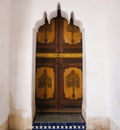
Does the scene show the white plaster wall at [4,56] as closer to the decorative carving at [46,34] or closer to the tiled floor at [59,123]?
the tiled floor at [59,123]

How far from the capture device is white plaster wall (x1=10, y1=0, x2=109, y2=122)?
2.56m

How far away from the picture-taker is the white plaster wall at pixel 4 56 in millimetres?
2305

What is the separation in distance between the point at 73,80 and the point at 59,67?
0.31 metres

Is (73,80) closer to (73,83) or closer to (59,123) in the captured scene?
(73,83)

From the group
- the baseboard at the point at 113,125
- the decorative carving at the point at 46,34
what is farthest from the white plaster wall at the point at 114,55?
the decorative carving at the point at 46,34

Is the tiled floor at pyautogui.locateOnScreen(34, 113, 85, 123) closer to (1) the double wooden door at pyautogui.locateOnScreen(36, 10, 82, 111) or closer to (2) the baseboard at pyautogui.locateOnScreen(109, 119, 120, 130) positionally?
(1) the double wooden door at pyautogui.locateOnScreen(36, 10, 82, 111)

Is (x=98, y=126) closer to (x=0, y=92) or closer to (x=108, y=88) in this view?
(x=108, y=88)

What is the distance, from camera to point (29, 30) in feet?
8.62

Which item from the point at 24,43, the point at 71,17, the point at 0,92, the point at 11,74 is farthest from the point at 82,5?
the point at 0,92

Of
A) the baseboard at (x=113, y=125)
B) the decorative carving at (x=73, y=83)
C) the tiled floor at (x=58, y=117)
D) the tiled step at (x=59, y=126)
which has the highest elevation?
the decorative carving at (x=73, y=83)

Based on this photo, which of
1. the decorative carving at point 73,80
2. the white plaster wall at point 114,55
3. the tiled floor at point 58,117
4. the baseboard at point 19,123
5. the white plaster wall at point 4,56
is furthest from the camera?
the decorative carving at point 73,80

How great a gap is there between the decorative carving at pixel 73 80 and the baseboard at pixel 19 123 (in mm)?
873

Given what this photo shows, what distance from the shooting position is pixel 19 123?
2.53 metres

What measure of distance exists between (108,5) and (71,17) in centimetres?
55
